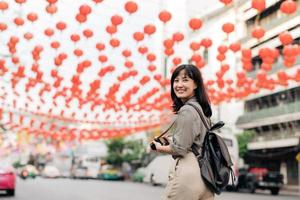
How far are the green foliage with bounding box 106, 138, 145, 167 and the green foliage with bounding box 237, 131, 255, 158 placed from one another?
20.5 meters

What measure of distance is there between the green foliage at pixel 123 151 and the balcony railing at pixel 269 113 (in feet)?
60.5

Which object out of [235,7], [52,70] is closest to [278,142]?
[235,7]

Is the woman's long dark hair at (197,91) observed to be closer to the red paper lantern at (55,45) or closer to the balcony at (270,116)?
the red paper lantern at (55,45)

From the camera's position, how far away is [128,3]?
1152 cm

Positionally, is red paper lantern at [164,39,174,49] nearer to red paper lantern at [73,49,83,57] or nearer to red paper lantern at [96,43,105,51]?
red paper lantern at [96,43,105,51]

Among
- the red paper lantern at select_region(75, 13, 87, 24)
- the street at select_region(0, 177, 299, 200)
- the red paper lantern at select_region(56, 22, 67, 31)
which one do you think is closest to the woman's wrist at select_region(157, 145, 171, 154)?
the red paper lantern at select_region(75, 13, 87, 24)

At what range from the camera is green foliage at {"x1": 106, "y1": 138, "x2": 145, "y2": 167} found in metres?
60.8

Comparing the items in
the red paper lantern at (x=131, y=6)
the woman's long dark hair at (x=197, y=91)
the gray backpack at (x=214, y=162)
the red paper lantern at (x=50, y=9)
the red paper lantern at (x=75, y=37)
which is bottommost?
the gray backpack at (x=214, y=162)

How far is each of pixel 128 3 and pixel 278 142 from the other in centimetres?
2928

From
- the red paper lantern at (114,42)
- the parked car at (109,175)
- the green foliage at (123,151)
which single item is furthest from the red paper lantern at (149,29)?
the green foliage at (123,151)

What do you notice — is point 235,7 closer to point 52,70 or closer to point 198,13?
point 198,13

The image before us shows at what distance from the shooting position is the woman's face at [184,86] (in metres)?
3.80

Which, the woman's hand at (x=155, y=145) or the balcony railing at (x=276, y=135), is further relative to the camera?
the balcony railing at (x=276, y=135)

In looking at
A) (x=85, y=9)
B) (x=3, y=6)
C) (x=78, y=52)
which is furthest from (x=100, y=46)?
(x=3, y=6)
